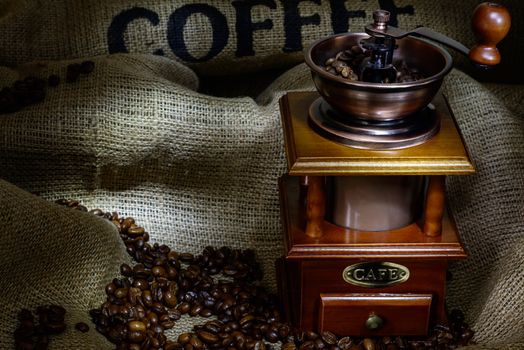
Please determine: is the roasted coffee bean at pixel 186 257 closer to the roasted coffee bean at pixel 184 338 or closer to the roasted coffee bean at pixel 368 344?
the roasted coffee bean at pixel 184 338

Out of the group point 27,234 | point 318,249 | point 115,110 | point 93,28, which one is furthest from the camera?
point 93,28

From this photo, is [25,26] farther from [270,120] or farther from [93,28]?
[270,120]

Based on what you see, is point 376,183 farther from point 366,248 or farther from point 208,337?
point 208,337

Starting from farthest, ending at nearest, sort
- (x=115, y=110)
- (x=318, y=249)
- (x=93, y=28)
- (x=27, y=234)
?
(x=93, y=28) < (x=115, y=110) < (x=27, y=234) < (x=318, y=249)

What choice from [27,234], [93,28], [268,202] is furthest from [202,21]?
[27,234]

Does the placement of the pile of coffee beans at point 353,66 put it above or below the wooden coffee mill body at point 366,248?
above

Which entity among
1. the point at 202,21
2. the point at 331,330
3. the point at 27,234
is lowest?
the point at 331,330

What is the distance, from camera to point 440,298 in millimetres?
1791

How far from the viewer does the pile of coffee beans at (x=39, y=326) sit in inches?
65.5

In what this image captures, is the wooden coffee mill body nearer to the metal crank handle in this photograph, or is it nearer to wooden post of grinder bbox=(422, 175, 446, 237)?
wooden post of grinder bbox=(422, 175, 446, 237)

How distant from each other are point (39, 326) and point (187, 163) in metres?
0.65

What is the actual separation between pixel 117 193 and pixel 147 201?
0.28 ft

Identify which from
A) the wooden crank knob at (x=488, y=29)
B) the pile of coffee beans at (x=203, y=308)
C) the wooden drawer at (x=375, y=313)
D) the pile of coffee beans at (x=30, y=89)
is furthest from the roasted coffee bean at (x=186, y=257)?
the wooden crank knob at (x=488, y=29)

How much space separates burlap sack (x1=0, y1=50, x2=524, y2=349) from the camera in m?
2.02
